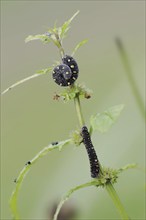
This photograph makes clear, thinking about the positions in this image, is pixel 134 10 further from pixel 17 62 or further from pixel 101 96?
pixel 101 96

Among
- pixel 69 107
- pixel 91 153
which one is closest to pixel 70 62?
pixel 91 153

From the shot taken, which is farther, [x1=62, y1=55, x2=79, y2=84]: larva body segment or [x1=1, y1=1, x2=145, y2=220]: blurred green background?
[x1=1, y1=1, x2=145, y2=220]: blurred green background

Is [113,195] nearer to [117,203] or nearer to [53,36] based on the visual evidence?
[117,203]

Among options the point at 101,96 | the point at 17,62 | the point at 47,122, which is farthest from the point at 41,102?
the point at 17,62

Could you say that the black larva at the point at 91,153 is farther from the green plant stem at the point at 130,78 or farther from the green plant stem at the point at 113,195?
the green plant stem at the point at 130,78

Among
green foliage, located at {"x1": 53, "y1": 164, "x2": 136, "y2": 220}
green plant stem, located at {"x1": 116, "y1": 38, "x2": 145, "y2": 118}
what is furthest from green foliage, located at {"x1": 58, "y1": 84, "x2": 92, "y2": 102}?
green plant stem, located at {"x1": 116, "y1": 38, "x2": 145, "y2": 118}

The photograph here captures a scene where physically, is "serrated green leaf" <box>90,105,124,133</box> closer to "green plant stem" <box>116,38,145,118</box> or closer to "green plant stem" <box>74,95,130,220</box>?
"green plant stem" <box>74,95,130,220</box>
